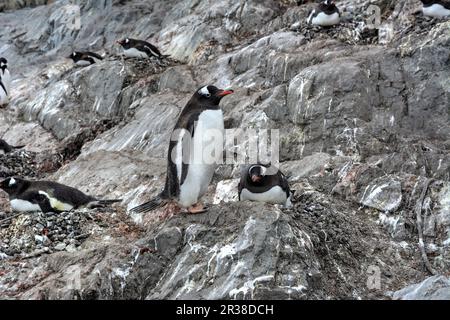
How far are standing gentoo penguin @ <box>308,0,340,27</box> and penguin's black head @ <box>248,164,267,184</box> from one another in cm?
730

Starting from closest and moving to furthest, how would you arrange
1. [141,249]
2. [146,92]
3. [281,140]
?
[141,249] < [281,140] < [146,92]

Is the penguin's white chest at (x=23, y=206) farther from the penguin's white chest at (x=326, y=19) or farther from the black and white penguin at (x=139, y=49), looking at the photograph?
the black and white penguin at (x=139, y=49)

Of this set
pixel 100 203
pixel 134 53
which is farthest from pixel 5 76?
pixel 100 203

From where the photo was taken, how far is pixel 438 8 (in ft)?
42.2

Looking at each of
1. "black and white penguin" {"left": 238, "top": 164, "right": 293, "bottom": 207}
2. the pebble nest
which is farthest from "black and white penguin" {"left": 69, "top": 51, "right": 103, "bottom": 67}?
"black and white penguin" {"left": 238, "top": 164, "right": 293, "bottom": 207}

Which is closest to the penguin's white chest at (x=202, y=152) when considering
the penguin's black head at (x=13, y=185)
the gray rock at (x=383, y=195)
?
the gray rock at (x=383, y=195)

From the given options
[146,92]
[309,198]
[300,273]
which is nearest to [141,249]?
[300,273]

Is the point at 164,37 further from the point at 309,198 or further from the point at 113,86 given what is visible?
the point at 309,198

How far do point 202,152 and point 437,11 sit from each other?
7241mm

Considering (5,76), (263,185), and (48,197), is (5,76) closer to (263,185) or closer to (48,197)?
(48,197)

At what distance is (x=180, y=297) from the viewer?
6.59m

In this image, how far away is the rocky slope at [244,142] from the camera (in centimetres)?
706
